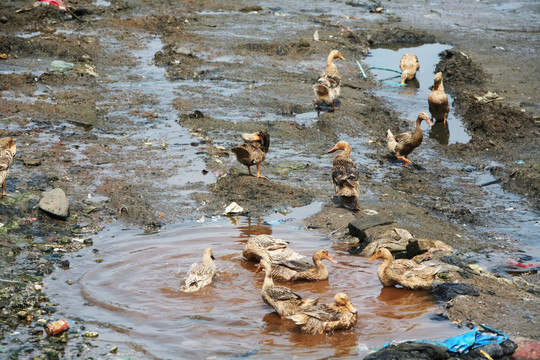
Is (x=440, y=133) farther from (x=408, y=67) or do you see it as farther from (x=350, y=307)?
(x=350, y=307)

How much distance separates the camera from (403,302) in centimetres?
793

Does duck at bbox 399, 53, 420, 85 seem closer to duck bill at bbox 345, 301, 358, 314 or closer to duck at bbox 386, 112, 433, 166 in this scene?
duck at bbox 386, 112, 433, 166

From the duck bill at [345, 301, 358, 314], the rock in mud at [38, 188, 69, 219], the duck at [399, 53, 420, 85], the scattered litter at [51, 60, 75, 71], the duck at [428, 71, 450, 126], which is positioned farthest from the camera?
the duck at [399, 53, 420, 85]

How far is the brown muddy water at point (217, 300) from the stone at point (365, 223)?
334mm

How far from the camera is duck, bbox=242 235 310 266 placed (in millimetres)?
8633

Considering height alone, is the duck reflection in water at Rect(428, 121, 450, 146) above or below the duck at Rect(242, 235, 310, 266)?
above

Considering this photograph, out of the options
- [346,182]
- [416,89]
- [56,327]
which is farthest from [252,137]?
[416,89]

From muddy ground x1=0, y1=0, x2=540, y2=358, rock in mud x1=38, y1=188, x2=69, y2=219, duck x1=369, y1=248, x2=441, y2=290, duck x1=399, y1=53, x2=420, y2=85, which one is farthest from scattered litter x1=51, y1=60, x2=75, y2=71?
duck x1=369, y1=248, x2=441, y2=290

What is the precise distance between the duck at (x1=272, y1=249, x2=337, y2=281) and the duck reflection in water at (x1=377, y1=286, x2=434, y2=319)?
81 centimetres

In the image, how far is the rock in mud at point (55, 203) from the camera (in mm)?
9664

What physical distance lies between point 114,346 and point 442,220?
5.88 metres

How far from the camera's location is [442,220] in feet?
34.3

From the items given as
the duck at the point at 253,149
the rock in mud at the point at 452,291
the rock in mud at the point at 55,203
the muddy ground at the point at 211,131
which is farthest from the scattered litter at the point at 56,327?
the duck at the point at 253,149

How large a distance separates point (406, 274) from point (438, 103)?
8170 mm
